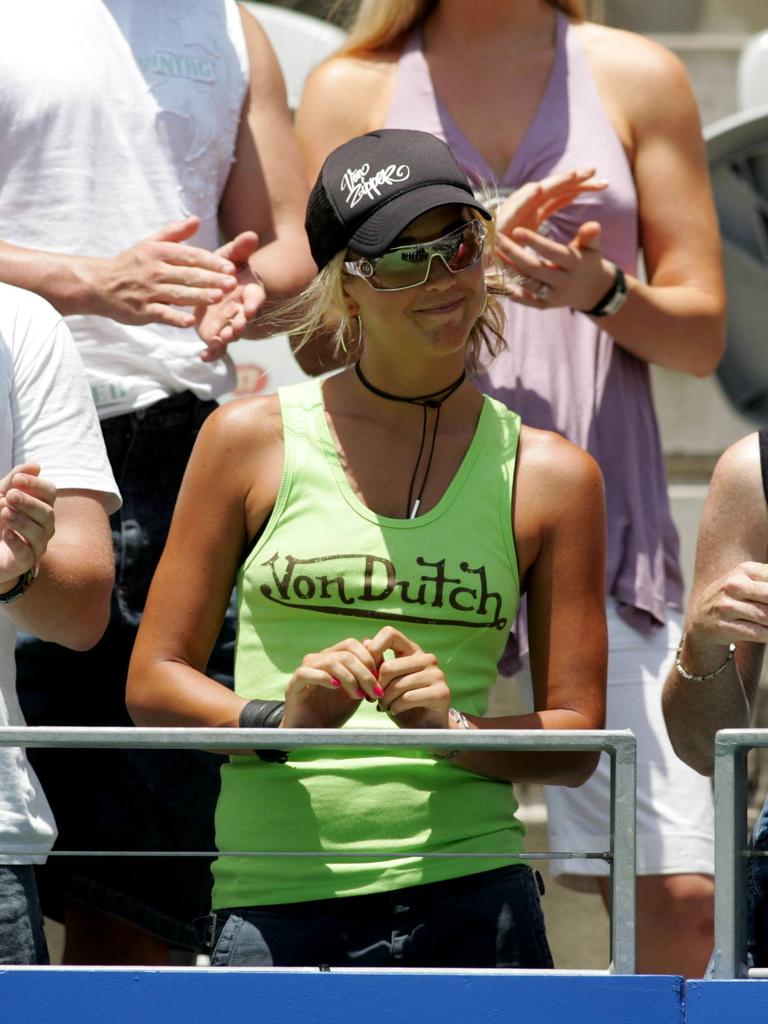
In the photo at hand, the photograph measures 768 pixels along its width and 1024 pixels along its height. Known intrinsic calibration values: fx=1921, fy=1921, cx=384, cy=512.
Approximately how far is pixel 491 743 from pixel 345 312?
0.94m

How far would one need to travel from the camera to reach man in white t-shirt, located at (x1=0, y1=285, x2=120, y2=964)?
238 cm

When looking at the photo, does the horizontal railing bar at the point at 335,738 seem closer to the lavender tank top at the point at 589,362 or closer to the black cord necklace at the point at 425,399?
the black cord necklace at the point at 425,399

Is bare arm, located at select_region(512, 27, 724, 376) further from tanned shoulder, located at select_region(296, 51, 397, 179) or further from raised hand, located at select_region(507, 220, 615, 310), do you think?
tanned shoulder, located at select_region(296, 51, 397, 179)

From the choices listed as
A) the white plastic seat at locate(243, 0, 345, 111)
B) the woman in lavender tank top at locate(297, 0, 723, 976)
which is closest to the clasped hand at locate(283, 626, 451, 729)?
the woman in lavender tank top at locate(297, 0, 723, 976)

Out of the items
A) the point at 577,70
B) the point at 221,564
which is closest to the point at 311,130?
the point at 577,70

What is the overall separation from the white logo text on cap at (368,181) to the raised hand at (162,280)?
291 millimetres

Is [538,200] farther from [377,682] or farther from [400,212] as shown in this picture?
[377,682]

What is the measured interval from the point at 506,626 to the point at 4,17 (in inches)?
53.6

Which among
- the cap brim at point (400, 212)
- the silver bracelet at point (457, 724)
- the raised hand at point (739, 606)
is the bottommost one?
the silver bracelet at point (457, 724)

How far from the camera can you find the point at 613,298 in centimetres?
308

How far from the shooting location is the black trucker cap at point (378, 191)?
2.58m

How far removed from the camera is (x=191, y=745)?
201 centimetres

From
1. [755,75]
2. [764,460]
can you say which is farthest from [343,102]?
[755,75]

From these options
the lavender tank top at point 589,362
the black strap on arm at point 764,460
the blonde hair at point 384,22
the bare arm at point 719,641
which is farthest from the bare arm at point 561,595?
the blonde hair at point 384,22
